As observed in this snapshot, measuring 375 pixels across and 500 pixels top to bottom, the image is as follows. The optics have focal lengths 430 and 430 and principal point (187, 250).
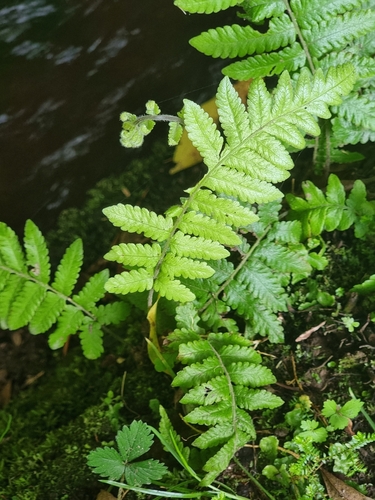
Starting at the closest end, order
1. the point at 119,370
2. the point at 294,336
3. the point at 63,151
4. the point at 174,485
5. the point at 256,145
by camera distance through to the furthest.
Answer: the point at 256,145
the point at 174,485
the point at 294,336
the point at 119,370
the point at 63,151

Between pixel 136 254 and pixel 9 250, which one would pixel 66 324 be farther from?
pixel 136 254

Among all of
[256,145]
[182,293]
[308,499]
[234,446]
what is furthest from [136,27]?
[308,499]

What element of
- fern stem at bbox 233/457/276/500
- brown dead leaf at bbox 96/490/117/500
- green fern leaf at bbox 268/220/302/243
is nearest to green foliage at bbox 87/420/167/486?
brown dead leaf at bbox 96/490/117/500

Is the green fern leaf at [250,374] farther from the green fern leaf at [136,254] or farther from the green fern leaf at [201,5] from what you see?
the green fern leaf at [201,5]

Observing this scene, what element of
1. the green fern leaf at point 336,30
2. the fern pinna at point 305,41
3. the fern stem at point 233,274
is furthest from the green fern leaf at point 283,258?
the green fern leaf at point 336,30

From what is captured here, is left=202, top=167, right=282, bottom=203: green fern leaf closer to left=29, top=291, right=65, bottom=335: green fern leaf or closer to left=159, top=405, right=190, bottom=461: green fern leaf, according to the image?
left=159, top=405, right=190, bottom=461: green fern leaf

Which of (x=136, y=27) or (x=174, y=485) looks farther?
(x=136, y=27)

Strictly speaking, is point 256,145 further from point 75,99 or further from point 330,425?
point 75,99
